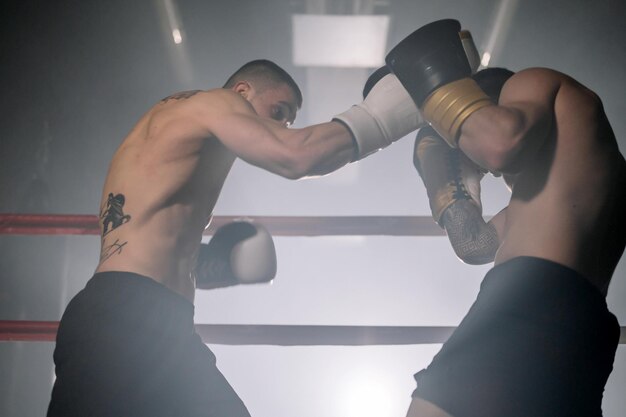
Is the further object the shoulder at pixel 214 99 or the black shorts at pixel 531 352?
the shoulder at pixel 214 99

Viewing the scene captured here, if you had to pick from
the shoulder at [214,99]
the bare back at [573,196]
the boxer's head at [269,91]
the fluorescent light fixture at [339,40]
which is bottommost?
the bare back at [573,196]

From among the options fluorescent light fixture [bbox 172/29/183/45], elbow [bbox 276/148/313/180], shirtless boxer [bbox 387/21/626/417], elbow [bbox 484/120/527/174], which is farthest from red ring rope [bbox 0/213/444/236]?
fluorescent light fixture [bbox 172/29/183/45]

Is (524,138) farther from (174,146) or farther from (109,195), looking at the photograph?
(109,195)

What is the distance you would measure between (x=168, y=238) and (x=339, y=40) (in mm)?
3573

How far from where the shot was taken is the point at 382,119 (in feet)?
4.66

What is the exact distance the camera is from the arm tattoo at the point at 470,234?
1.37m

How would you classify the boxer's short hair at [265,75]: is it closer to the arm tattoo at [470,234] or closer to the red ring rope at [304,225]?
the red ring rope at [304,225]

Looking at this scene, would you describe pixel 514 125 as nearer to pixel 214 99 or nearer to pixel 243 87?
pixel 214 99

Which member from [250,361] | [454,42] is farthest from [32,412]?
[454,42]

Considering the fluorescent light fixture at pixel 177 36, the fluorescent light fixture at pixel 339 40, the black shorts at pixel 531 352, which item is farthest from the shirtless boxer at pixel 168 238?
the fluorescent light fixture at pixel 177 36

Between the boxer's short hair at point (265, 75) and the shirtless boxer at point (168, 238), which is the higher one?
the boxer's short hair at point (265, 75)

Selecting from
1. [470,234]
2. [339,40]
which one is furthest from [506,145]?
[339,40]

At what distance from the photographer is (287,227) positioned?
75.8 inches

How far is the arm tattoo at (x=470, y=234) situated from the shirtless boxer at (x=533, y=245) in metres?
0.18
